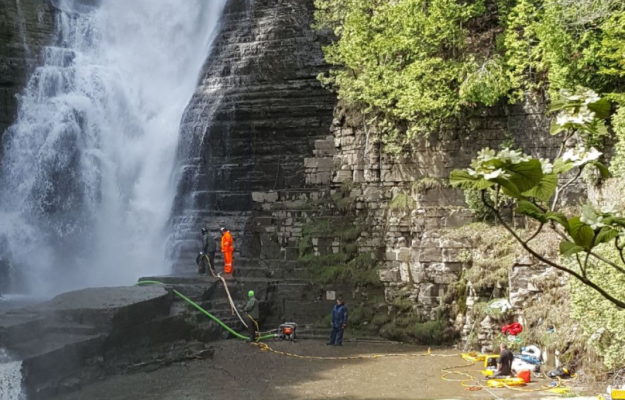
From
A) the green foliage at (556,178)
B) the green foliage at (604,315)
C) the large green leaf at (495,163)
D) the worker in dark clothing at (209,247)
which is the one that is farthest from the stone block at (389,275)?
the large green leaf at (495,163)

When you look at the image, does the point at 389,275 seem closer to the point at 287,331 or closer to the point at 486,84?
the point at 287,331

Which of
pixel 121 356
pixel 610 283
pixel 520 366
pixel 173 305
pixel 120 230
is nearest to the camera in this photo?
pixel 610 283

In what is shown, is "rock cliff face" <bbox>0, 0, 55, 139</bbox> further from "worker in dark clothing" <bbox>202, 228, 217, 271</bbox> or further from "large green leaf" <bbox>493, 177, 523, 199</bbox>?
"large green leaf" <bbox>493, 177, 523, 199</bbox>

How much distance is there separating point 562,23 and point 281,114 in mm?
9058

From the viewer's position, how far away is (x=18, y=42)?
2694cm

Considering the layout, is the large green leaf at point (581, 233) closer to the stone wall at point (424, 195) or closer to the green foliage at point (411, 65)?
the stone wall at point (424, 195)

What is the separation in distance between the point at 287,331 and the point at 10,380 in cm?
672

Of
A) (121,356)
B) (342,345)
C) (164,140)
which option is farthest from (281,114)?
(121,356)

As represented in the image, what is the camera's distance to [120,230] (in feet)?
74.8

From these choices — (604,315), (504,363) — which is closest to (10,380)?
(504,363)

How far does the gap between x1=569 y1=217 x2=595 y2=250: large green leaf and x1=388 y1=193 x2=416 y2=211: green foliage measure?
14.9 m

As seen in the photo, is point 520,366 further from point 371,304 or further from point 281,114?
point 281,114

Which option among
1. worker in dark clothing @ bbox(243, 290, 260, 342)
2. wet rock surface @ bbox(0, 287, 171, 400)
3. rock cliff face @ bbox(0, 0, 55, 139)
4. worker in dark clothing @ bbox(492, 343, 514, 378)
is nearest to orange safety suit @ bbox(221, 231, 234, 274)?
worker in dark clothing @ bbox(243, 290, 260, 342)

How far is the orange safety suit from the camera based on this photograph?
59.9 feet
